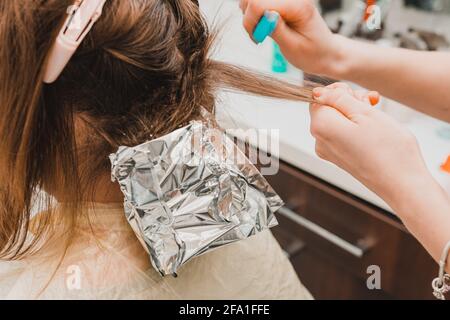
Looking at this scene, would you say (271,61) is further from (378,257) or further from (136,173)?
(136,173)

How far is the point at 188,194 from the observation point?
0.75 meters

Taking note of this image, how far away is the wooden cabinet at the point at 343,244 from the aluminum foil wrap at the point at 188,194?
565 mm

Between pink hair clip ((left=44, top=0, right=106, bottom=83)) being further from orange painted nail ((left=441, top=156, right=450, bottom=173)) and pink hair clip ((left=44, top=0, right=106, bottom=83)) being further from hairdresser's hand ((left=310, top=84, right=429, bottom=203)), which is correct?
orange painted nail ((left=441, top=156, right=450, bottom=173))

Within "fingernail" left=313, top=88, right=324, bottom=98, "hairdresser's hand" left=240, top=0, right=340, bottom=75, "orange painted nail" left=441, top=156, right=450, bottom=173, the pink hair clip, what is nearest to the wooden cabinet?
"orange painted nail" left=441, top=156, right=450, bottom=173

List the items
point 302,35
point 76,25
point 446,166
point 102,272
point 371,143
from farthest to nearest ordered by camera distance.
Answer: point 446,166 → point 302,35 → point 102,272 → point 371,143 → point 76,25

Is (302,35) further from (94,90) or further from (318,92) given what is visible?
(94,90)

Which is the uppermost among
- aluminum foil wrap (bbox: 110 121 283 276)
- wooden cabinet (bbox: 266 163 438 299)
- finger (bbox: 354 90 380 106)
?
finger (bbox: 354 90 380 106)

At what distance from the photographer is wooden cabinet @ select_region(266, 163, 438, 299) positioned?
4.14ft

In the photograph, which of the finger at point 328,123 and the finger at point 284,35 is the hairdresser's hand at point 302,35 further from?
the finger at point 328,123

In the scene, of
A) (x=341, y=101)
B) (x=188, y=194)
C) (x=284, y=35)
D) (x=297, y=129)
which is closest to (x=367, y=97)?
(x=341, y=101)

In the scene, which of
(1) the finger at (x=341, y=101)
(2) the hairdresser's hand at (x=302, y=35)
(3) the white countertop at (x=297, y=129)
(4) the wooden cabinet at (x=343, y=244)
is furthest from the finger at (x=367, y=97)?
(4) the wooden cabinet at (x=343, y=244)

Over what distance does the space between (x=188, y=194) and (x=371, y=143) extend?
277mm

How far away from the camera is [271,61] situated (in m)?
1.72

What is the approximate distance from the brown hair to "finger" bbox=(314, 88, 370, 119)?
30 millimetres
